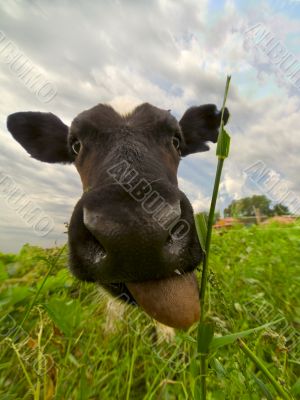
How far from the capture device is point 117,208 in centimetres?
160

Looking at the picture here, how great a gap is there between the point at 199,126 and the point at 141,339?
3.25m

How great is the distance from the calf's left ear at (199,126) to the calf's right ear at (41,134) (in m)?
1.57

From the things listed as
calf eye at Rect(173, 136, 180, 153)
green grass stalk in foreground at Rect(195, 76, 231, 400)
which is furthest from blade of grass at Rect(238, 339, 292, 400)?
calf eye at Rect(173, 136, 180, 153)

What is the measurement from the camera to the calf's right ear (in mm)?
4582

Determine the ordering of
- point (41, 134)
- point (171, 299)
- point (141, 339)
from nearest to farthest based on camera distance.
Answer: point (171, 299), point (141, 339), point (41, 134)

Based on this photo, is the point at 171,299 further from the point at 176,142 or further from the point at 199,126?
the point at 199,126

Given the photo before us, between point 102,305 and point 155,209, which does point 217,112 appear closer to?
point 102,305

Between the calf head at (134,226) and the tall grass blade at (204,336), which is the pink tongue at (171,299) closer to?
the calf head at (134,226)

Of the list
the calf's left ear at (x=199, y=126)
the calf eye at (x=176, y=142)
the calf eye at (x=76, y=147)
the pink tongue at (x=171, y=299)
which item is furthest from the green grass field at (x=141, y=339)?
the calf's left ear at (x=199, y=126)

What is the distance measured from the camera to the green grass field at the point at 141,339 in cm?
115

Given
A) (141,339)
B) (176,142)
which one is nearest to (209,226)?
(141,339)

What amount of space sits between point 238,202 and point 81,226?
4.11 meters

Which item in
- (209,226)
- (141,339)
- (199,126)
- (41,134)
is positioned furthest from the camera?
(199,126)

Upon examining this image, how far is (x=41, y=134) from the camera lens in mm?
4684
